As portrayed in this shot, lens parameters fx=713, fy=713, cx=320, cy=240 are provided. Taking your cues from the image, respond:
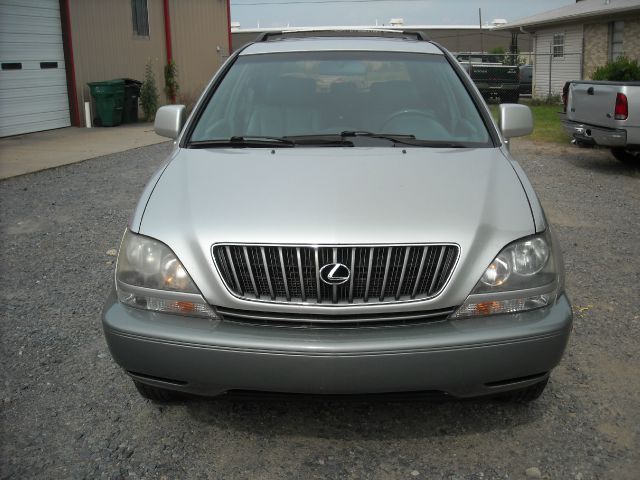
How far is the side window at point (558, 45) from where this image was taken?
2454cm

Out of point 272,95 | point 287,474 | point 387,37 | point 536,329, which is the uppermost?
point 387,37

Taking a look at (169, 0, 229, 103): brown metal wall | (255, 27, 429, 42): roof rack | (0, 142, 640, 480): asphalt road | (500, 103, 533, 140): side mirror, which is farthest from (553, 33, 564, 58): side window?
(500, 103, 533, 140): side mirror

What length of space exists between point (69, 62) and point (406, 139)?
13.3 metres

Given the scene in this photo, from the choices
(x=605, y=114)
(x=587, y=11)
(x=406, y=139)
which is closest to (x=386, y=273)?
(x=406, y=139)

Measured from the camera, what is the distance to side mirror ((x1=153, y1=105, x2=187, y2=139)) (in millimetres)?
4125

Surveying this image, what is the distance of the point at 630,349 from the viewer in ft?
13.0

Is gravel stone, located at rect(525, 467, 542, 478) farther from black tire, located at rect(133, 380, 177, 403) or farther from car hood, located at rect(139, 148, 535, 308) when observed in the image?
black tire, located at rect(133, 380, 177, 403)

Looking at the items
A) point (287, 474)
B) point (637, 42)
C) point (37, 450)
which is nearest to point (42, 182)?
point (37, 450)

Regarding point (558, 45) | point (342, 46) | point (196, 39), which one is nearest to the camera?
point (342, 46)

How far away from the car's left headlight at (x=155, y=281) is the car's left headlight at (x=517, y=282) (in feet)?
3.37

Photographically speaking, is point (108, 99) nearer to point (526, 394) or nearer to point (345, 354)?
point (526, 394)

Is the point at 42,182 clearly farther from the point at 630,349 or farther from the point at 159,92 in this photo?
the point at 159,92

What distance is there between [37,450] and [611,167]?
9.57m

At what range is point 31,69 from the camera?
46.4 feet
